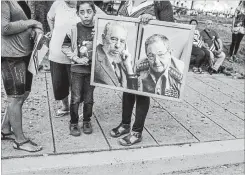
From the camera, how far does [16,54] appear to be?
3.22m

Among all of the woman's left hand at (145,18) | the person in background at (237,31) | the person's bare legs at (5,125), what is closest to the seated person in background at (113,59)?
the woman's left hand at (145,18)

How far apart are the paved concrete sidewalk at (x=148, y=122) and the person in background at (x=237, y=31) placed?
3988mm

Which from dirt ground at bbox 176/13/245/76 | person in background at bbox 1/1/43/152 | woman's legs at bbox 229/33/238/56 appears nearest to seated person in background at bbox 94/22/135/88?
person in background at bbox 1/1/43/152

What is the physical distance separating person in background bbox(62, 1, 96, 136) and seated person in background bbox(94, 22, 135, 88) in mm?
137

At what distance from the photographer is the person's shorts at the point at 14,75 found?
3.23 metres

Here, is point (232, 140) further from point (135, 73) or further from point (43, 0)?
point (43, 0)

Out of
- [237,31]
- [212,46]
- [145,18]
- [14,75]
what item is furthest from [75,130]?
[237,31]

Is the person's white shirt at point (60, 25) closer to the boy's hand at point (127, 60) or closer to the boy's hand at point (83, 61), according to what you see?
the boy's hand at point (83, 61)

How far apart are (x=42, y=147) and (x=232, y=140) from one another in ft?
8.34

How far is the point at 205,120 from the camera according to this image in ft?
15.9

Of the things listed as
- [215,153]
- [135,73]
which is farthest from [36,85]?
[215,153]

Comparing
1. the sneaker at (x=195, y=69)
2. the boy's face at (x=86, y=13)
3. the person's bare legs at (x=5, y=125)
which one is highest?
the boy's face at (x=86, y=13)

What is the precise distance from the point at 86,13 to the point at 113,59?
0.62 meters

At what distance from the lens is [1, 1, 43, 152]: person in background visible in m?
3.10
